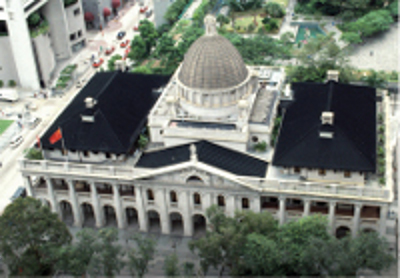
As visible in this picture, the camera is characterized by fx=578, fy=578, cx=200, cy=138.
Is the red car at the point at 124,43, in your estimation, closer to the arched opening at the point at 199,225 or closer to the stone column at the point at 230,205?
the arched opening at the point at 199,225

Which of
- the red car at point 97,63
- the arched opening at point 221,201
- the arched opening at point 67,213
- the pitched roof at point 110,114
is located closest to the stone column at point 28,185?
the arched opening at point 67,213

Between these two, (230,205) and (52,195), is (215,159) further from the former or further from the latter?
(52,195)

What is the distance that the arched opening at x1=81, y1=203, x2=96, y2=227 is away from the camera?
311 ft

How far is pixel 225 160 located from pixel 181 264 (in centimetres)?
1656

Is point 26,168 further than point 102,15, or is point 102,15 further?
point 102,15

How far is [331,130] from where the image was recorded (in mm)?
84000

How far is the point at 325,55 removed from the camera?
5032 inches

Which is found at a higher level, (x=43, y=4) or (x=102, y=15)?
(x=43, y=4)

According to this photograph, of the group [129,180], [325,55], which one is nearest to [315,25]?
[325,55]

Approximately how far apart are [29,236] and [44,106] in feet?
200

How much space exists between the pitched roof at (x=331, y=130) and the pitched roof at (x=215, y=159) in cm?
339

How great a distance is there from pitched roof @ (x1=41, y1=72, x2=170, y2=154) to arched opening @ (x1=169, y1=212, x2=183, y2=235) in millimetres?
13197

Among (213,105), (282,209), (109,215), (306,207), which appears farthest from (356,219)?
(109,215)

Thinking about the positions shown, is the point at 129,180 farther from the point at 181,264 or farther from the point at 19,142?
the point at 19,142
